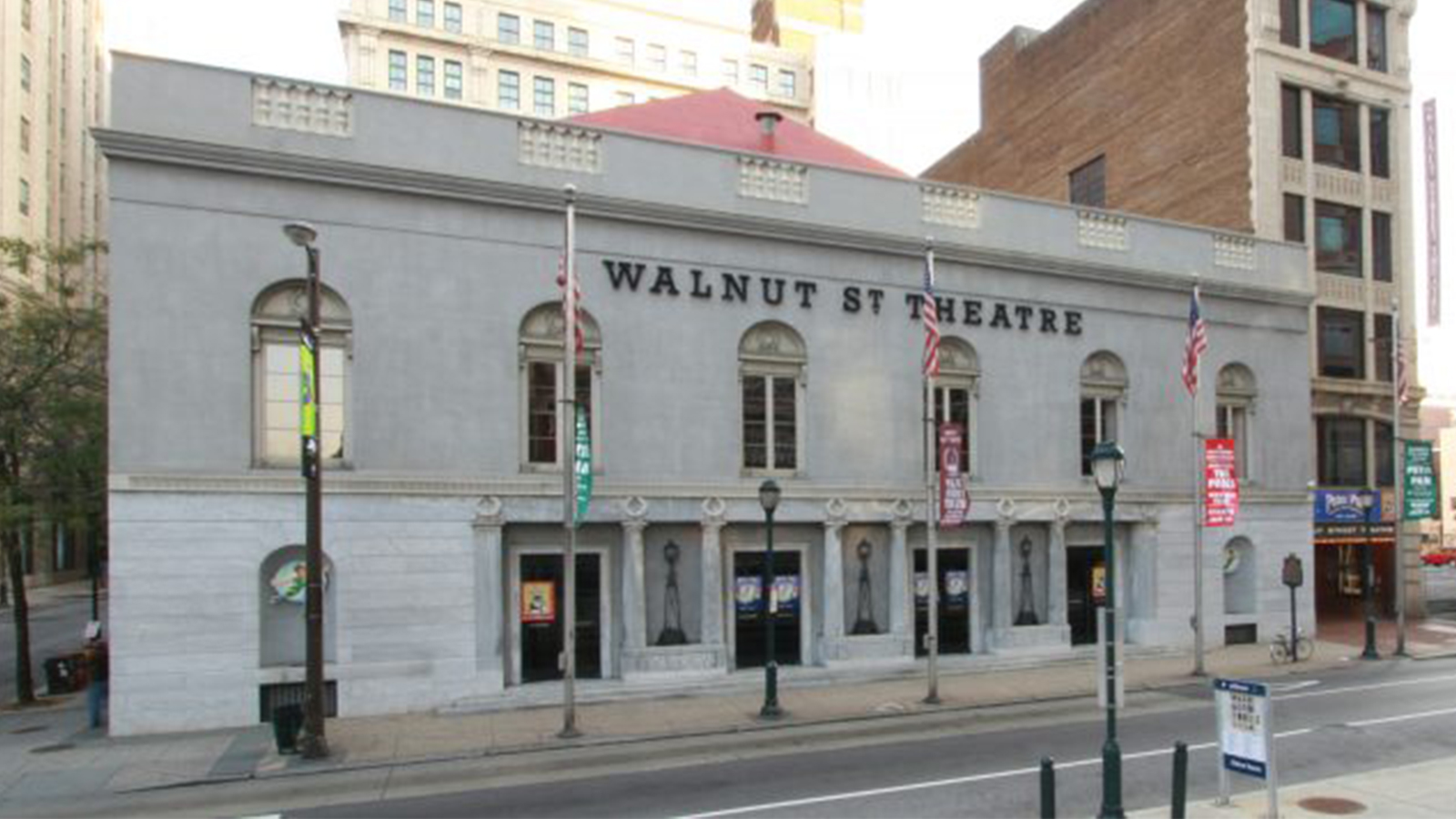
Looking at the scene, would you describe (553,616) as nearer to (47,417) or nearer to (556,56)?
(47,417)

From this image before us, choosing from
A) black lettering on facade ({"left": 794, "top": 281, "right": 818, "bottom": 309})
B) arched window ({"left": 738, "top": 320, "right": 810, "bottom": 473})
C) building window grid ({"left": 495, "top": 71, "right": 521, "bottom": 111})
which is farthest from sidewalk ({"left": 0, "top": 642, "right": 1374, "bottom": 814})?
building window grid ({"left": 495, "top": 71, "right": 521, "bottom": 111})

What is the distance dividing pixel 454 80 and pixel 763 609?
191 feet

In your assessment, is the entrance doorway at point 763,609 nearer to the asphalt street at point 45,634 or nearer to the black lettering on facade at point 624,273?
the black lettering on facade at point 624,273

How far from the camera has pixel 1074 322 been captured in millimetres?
23531

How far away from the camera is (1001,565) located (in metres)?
22.1

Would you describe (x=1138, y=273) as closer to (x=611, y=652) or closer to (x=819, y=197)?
(x=819, y=197)

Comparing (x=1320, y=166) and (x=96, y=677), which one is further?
(x=1320, y=166)

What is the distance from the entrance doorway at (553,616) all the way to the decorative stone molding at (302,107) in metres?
8.42

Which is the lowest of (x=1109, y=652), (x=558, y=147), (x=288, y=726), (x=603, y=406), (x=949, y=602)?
(x=288, y=726)

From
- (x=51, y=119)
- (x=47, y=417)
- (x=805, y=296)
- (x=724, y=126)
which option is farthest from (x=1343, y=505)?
(x=51, y=119)

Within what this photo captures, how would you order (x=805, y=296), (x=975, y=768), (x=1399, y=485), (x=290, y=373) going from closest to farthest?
(x=975, y=768) < (x=290, y=373) < (x=805, y=296) < (x=1399, y=485)

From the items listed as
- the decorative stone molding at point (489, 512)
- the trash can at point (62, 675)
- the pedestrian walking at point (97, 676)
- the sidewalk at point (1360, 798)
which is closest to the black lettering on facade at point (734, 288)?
the decorative stone molding at point (489, 512)

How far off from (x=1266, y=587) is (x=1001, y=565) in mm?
8441

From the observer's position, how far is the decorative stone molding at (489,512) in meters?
17.9
